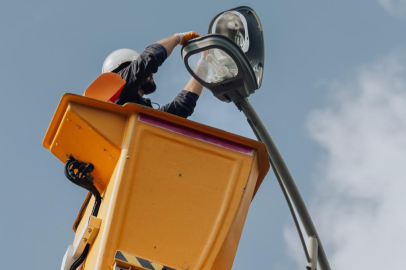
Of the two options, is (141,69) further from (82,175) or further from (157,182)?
(157,182)

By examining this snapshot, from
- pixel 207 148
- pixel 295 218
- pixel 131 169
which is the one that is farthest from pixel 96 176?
pixel 295 218

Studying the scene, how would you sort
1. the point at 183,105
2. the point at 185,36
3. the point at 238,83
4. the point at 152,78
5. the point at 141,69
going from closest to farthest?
the point at 238,83, the point at 141,69, the point at 185,36, the point at 183,105, the point at 152,78

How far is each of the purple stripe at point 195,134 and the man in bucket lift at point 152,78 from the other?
0.46 metres

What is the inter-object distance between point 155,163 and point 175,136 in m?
0.26

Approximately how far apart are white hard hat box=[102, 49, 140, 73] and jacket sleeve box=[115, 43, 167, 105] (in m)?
1.09

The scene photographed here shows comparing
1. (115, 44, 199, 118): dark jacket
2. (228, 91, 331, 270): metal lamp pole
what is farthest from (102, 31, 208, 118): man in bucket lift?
(228, 91, 331, 270): metal lamp pole

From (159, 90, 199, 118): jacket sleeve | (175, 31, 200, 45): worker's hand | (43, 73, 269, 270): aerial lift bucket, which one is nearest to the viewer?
(43, 73, 269, 270): aerial lift bucket

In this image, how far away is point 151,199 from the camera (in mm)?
5691

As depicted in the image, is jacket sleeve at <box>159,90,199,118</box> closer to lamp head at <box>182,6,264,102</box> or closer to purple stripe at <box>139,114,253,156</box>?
lamp head at <box>182,6,264,102</box>

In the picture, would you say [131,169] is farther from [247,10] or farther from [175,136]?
[247,10]

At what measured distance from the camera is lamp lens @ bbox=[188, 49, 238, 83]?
6320 millimetres

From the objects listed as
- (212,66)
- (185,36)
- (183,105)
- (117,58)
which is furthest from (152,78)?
(212,66)

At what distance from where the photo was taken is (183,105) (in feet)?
24.6

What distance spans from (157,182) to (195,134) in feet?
1.55
